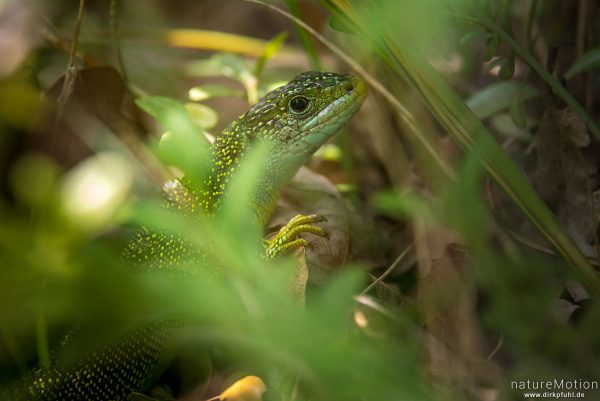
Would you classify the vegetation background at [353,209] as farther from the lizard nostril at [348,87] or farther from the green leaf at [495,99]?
the lizard nostril at [348,87]

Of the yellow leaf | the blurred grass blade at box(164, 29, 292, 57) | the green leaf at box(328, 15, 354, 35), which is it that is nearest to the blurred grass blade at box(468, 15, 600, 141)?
the green leaf at box(328, 15, 354, 35)

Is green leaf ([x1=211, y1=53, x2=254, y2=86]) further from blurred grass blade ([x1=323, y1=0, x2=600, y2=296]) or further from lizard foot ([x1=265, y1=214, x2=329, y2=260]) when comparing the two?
blurred grass blade ([x1=323, y1=0, x2=600, y2=296])

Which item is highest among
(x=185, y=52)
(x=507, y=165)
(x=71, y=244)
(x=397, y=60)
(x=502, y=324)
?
(x=185, y=52)

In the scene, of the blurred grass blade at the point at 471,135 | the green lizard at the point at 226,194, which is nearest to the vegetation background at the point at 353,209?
the blurred grass blade at the point at 471,135

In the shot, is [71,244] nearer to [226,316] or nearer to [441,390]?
[226,316]

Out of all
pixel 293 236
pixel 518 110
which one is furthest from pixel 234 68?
pixel 518 110

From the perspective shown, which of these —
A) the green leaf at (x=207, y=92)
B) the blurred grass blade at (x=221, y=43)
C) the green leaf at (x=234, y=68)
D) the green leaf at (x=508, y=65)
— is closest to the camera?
the green leaf at (x=508, y=65)

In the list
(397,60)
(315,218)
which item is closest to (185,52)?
(315,218)
